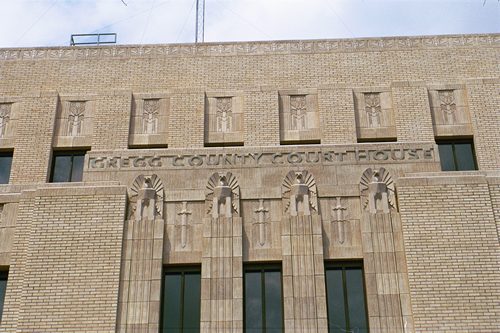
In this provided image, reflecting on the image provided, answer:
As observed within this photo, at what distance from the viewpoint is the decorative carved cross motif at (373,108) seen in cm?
2230

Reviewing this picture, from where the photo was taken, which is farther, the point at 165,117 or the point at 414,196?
the point at 165,117

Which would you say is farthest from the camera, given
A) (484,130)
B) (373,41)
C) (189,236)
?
(373,41)

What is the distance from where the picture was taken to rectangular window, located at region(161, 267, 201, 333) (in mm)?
17922

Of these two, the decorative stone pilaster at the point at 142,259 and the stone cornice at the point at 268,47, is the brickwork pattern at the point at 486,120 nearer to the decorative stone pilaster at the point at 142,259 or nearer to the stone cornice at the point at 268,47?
the stone cornice at the point at 268,47

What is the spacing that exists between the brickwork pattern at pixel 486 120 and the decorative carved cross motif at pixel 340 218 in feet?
16.7

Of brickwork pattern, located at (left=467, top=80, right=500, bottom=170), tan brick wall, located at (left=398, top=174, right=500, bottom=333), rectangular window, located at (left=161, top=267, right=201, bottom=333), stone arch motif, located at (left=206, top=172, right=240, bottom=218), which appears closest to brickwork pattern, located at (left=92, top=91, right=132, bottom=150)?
stone arch motif, located at (left=206, top=172, right=240, bottom=218)

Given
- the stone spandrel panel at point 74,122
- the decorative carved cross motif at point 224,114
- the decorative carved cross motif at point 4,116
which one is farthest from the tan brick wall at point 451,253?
the decorative carved cross motif at point 4,116

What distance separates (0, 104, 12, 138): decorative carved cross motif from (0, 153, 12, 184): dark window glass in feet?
2.14

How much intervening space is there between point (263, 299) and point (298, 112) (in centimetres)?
678

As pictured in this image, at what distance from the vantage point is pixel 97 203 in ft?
62.6

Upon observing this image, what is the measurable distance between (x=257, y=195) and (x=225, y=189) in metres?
0.89

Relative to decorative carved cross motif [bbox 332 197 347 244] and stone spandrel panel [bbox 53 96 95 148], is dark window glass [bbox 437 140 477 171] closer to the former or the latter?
decorative carved cross motif [bbox 332 197 347 244]

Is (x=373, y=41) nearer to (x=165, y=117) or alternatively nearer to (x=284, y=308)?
(x=165, y=117)

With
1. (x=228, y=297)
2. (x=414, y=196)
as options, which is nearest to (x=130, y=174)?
(x=228, y=297)
